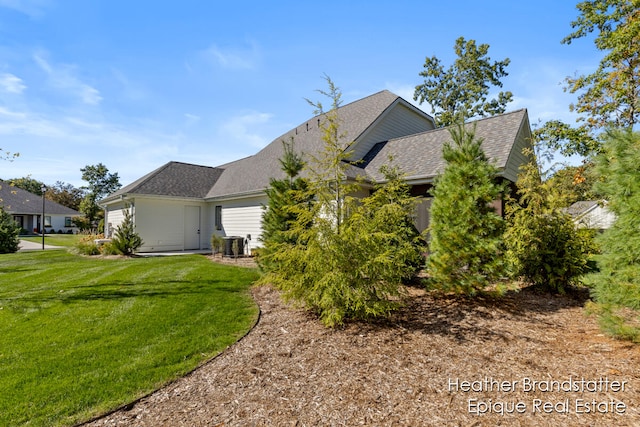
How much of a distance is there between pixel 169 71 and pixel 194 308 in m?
7.78

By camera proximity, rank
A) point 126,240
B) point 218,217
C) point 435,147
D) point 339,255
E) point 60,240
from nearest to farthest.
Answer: point 339,255 → point 435,147 → point 126,240 → point 218,217 → point 60,240

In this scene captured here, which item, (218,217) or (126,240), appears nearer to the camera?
(126,240)

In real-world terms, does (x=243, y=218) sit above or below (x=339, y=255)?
above

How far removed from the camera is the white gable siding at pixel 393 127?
1270 cm

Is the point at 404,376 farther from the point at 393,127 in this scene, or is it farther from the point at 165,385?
the point at 393,127

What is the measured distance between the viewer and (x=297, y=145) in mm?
15531

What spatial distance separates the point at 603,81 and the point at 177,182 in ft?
66.6

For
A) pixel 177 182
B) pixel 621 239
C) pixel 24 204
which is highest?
pixel 24 204

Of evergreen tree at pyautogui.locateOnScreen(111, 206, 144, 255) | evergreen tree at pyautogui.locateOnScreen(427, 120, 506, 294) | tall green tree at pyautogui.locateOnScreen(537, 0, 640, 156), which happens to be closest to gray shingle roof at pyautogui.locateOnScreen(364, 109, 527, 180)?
evergreen tree at pyautogui.locateOnScreen(427, 120, 506, 294)

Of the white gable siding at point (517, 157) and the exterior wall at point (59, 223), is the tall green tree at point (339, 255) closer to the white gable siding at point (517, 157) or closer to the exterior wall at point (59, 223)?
the white gable siding at point (517, 157)

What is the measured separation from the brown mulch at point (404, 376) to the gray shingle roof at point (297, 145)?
28.8 feet

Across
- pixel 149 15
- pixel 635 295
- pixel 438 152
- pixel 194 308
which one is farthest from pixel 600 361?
pixel 149 15

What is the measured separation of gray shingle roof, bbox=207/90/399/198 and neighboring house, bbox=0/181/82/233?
31760 mm

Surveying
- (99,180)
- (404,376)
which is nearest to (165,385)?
(404,376)
